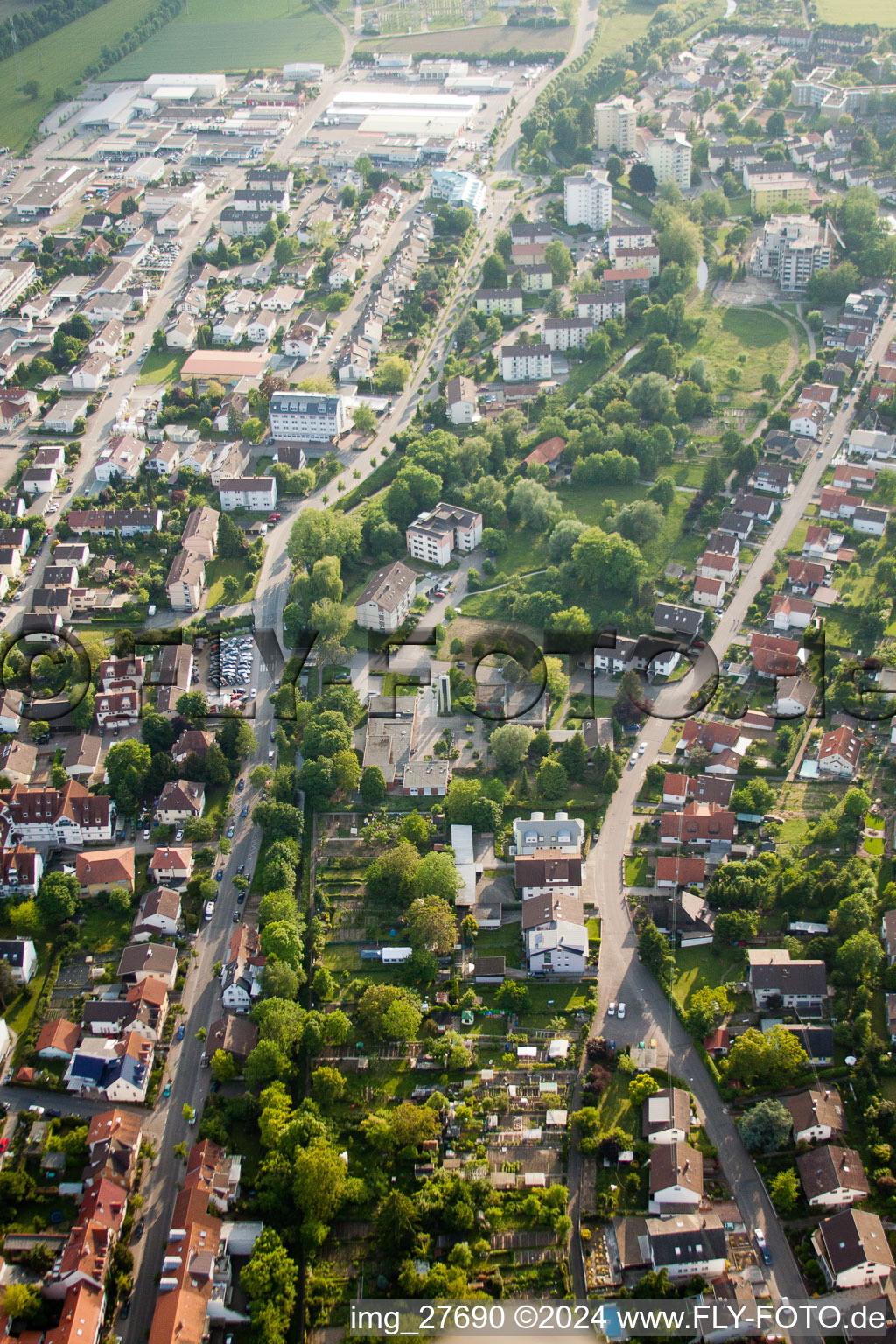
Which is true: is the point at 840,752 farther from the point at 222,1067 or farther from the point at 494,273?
the point at 494,273

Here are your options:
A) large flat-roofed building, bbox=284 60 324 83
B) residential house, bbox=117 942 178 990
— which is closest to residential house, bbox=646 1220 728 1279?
residential house, bbox=117 942 178 990

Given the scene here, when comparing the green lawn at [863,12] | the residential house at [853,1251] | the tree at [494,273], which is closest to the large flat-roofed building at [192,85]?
the tree at [494,273]

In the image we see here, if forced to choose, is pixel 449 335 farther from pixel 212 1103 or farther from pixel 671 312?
pixel 212 1103

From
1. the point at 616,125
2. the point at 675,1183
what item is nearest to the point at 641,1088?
the point at 675,1183

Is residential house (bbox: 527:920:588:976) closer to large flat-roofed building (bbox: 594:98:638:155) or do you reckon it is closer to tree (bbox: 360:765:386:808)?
tree (bbox: 360:765:386:808)

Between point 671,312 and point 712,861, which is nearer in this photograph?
point 712,861

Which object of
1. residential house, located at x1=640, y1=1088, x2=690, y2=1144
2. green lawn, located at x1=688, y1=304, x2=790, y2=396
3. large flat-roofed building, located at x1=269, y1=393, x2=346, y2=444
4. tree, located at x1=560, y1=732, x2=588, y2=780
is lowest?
residential house, located at x1=640, y1=1088, x2=690, y2=1144

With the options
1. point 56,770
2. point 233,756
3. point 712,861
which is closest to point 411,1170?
point 712,861
